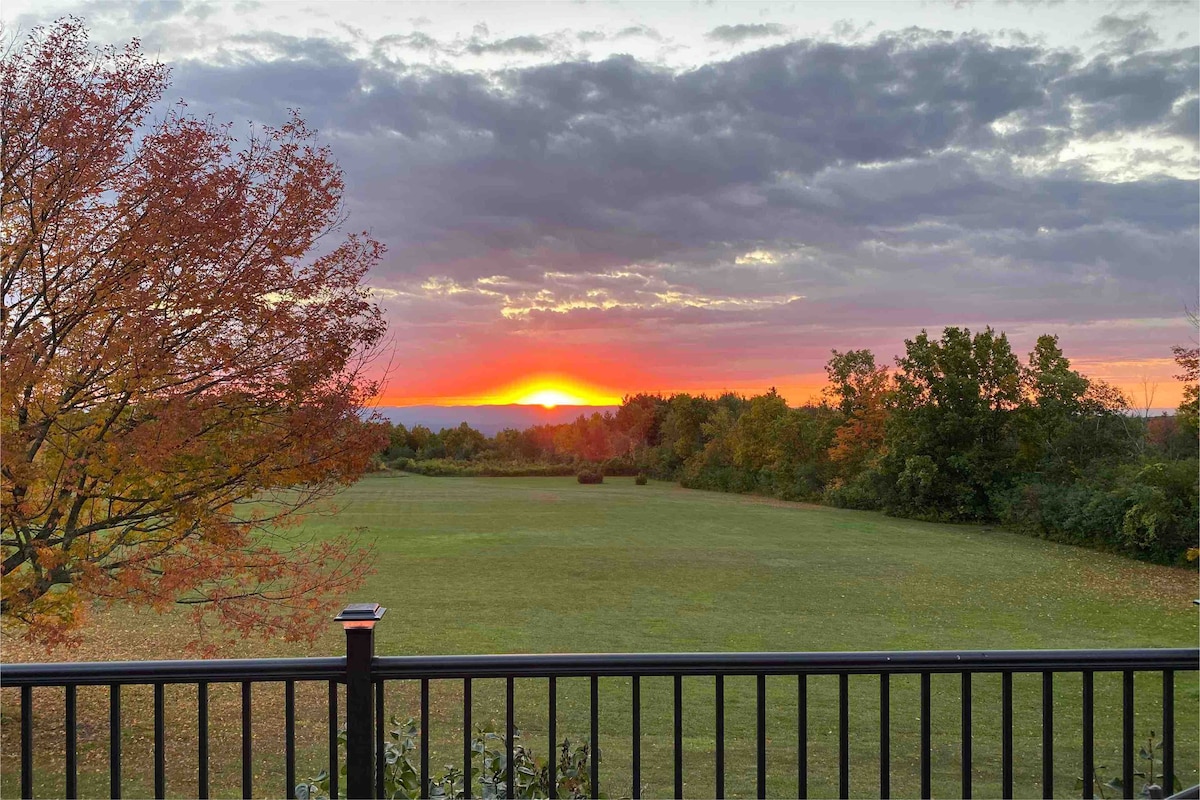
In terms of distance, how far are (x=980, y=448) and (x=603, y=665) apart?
24.2 metres

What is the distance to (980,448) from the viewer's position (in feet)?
75.8

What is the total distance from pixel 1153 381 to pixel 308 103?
21223mm

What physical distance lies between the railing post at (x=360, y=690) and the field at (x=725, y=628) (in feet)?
12.4

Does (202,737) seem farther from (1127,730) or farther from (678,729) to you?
(1127,730)

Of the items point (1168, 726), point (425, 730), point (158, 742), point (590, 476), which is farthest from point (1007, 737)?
A: point (590, 476)

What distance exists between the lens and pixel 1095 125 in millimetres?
9547

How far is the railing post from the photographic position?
1952 mm

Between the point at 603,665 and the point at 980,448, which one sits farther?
A: the point at 980,448

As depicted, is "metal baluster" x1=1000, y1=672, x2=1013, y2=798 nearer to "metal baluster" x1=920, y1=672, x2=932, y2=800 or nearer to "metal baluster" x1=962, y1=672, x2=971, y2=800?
"metal baluster" x1=962, y1=672, x2=971, y2=800

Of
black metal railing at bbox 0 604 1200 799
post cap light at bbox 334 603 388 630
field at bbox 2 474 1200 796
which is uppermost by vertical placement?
post cap light at bbox 334 603 388 630

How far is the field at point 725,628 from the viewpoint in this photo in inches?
235

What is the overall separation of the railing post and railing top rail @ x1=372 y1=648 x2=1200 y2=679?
0.05 m

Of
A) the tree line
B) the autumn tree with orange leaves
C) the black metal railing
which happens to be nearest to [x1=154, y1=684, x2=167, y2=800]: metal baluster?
the black metal railing

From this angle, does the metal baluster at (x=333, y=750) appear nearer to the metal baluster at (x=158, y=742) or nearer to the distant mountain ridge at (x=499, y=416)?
the metal baluster at (x=158, y=742)
